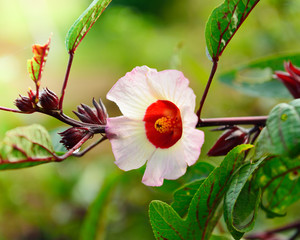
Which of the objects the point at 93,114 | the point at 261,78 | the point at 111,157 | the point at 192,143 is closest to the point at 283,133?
the point at 192,143

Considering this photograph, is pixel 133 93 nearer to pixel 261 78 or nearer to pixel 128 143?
pixel 128 143

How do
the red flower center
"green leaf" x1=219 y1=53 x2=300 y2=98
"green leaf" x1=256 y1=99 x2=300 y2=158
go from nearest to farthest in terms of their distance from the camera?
"green leaf" x1=256 y1=99 x2=300 y2=158
the red flower center
"green leaf" x1=219 y1=53 x2=300 y2=98

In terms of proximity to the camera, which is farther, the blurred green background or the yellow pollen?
the blurred green background

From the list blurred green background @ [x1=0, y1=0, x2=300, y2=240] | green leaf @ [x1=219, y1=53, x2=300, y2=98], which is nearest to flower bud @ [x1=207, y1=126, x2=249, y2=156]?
green leaf @ [x1=219, y1=53, x2=300, y2=98]

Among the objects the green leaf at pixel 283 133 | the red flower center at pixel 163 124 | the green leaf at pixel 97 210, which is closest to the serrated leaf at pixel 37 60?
the red flower center at pixel 163 124

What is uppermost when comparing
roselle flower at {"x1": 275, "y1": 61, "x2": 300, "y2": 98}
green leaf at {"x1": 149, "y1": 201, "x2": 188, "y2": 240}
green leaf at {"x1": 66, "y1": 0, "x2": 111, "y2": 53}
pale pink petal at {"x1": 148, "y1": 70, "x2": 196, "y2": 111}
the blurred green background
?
green leaf at {"x1": 66, "y1": 0, "x2": 111, "y2": 53}

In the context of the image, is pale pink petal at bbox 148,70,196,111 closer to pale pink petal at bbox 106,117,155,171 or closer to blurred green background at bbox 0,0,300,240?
pale pink petal at bbox 106,117,155,171

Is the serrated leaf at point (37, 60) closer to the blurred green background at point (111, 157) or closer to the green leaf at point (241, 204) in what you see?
the green leaf at point (241, 204)
